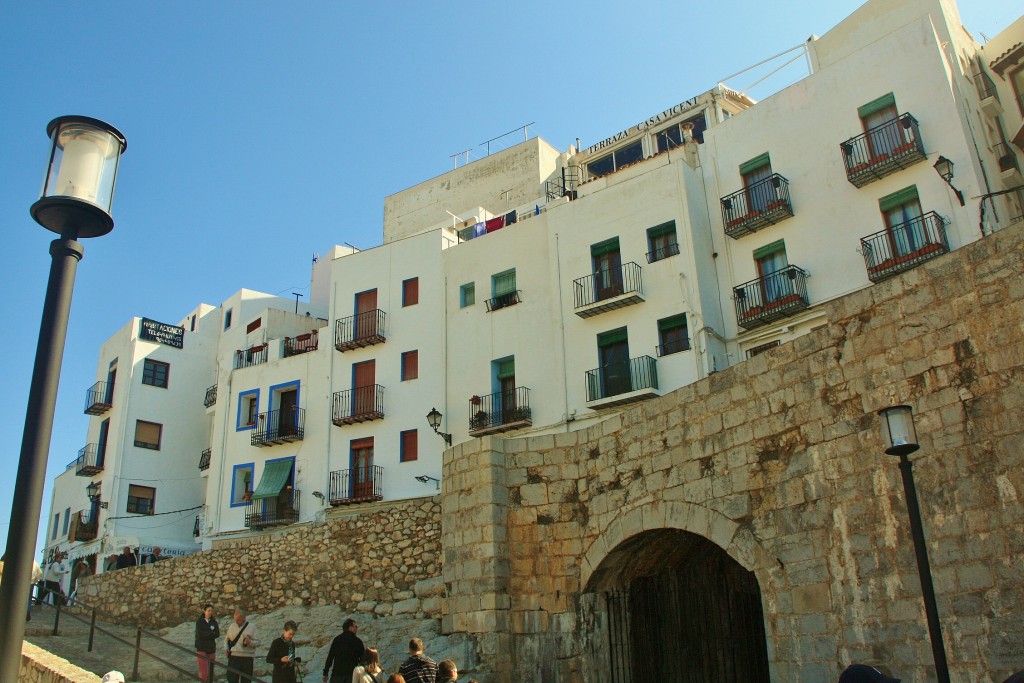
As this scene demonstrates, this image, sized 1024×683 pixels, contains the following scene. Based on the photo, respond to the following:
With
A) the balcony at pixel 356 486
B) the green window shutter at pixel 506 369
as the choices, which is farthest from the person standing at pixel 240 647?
the green window shutter at pixel 506 369

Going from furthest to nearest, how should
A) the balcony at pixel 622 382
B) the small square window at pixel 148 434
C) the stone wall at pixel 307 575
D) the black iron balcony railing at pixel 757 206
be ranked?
the small square window at pixel 148 434
the balcony at pixel 622 382
the black iron balcony railing at pixel 757 206
the stone wall at pixel 307 575

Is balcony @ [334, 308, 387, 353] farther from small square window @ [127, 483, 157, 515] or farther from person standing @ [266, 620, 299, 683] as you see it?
person standing @ [266, 620, 299, 683]

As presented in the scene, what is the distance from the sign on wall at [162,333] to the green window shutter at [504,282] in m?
15.0

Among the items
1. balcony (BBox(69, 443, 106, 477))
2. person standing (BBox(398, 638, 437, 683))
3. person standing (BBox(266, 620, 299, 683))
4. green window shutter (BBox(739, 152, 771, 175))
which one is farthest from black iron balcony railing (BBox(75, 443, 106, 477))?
person standing (BBox(398, 638, 437, 683))

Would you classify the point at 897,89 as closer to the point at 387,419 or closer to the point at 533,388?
the point at 533,388

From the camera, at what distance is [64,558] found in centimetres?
3325

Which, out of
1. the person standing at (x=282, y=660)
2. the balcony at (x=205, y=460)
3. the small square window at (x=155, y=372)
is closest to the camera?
the person standing at (x=282, y=660)

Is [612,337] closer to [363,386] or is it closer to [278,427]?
[363,386]

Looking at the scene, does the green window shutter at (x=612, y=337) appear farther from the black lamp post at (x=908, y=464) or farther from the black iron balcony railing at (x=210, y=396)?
the black iron balcony railing at (x=210, y=396)

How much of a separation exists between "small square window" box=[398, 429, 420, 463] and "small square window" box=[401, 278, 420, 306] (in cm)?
422

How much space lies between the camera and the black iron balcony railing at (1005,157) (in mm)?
20312

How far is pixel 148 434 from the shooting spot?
3278 cm

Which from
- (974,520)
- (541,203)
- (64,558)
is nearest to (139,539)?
(64,558)

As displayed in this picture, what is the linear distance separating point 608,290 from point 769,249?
4.29m
